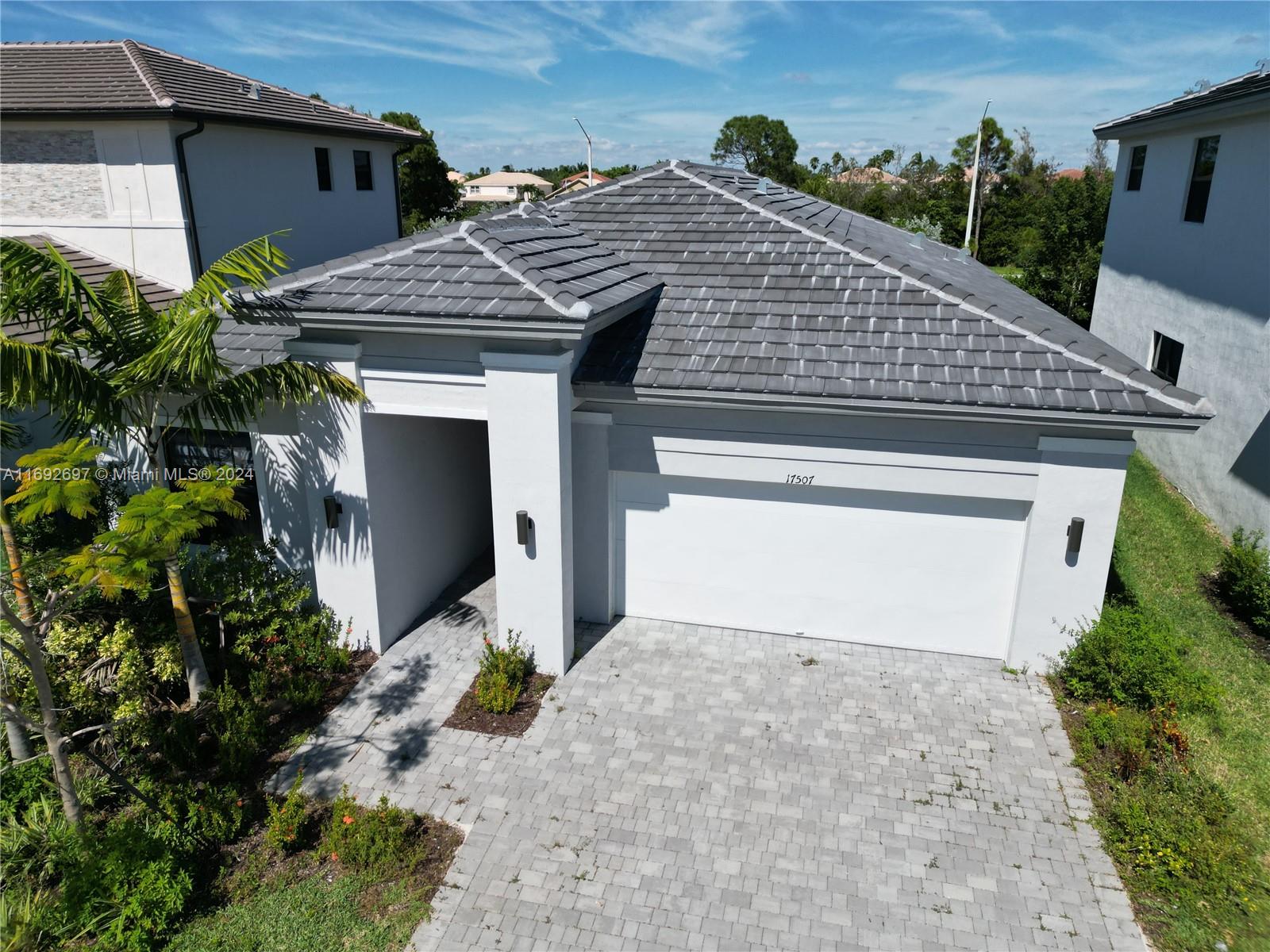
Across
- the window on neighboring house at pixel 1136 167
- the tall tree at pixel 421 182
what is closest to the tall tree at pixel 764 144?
the tall tree at pixel 421 182

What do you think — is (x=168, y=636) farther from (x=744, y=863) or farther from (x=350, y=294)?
(x=744, y=863)

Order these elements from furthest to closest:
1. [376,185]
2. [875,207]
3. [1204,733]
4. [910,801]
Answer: [875,207], [376,185], [1204,733], [910,801]

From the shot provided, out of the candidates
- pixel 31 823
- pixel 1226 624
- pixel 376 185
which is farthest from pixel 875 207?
pixel 31 823

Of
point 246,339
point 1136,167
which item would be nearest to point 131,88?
point 246,339

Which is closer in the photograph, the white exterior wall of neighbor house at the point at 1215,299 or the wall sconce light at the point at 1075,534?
the wall sconce light at the point at 1075,534

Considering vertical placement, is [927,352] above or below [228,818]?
above

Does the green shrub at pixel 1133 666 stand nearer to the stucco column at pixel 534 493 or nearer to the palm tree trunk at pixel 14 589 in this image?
the stucco column at pixel 534 493

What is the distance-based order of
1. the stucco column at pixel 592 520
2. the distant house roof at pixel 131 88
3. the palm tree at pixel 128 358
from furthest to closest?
the distant house roof at pixel 131 88
the stucco column at pixel 592 520
the palm tree at pixel 128 358

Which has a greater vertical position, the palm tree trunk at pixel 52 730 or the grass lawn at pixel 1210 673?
the palm tree trunk at pixel 52 730
